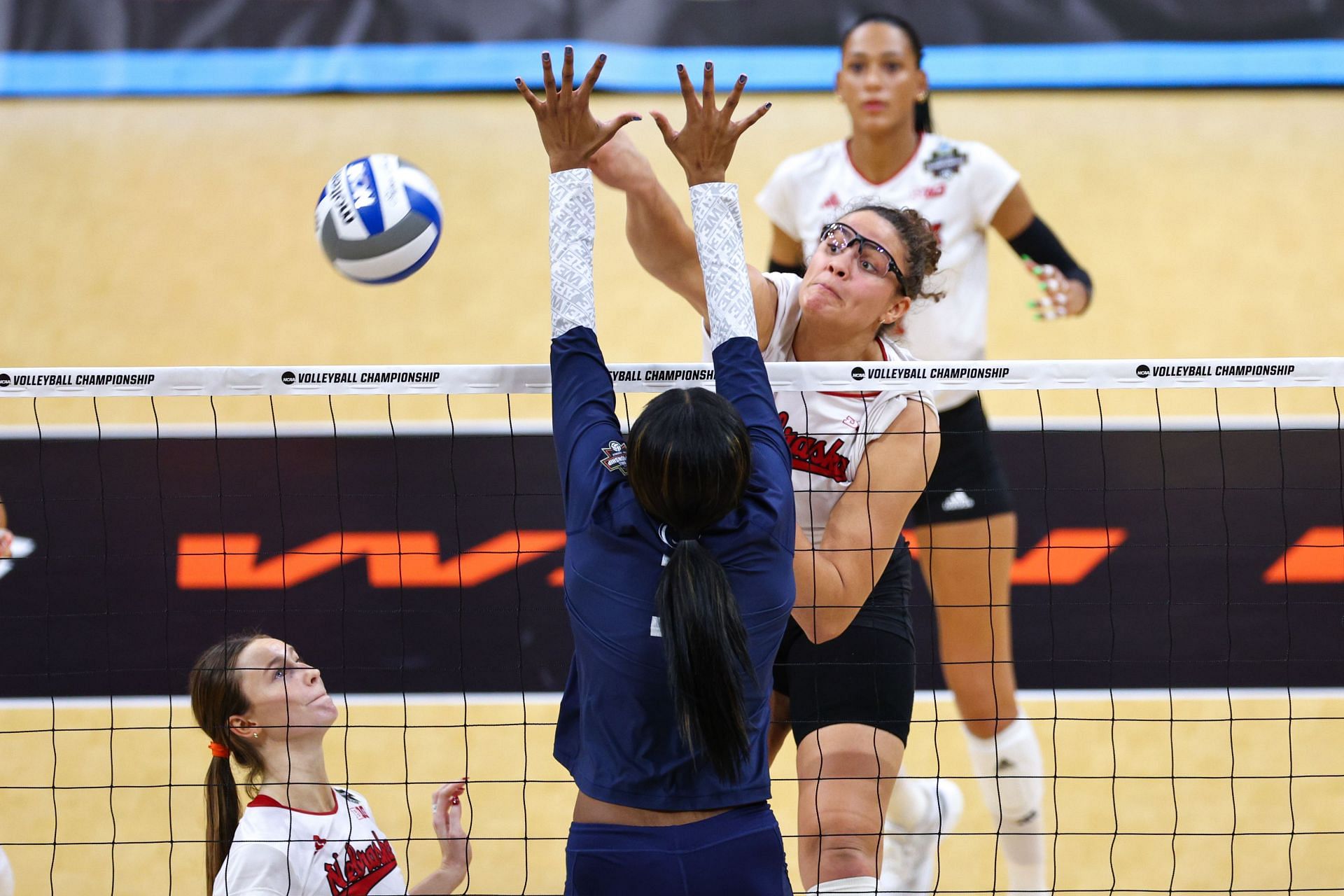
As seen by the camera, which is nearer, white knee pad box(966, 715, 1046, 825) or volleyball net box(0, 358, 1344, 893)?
white knee pad box(966, 715, 1046, 825)

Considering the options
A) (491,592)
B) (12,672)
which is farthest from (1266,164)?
(12,672)

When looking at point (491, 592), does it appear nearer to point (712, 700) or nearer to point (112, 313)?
point (112, 313)

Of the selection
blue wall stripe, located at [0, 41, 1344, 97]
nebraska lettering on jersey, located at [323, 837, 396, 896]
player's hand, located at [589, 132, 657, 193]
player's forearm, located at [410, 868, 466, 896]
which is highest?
blue wall stripe, located at [0, 41, 1344, 97]

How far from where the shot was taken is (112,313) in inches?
228

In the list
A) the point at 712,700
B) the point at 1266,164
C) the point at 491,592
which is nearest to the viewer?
the point at 712,700

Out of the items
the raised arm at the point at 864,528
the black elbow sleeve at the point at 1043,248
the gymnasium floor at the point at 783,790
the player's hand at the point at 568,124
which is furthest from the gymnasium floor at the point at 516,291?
the player's hand at the point at 568,124

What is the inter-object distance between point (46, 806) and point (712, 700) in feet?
10.1

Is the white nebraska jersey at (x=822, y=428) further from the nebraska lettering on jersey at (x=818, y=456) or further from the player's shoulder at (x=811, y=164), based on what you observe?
the player's shoulder at (x=811, y=164)

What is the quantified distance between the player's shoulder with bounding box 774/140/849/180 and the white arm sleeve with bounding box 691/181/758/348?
2004 millimetres

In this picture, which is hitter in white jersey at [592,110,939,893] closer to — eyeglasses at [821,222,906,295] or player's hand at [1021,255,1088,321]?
eyeglasses at [821,222,906,295]

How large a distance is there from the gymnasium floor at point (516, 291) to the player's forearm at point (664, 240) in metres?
1.96

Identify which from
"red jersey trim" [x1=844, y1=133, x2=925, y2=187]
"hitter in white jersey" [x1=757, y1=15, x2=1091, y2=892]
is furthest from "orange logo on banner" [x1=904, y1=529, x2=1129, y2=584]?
"red jersey trim" [x1=844, y1=133, x2=925, y2=187]

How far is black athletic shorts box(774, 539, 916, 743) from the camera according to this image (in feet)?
9.02

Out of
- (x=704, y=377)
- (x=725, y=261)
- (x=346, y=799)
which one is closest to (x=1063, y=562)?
(x=704, y=377)
